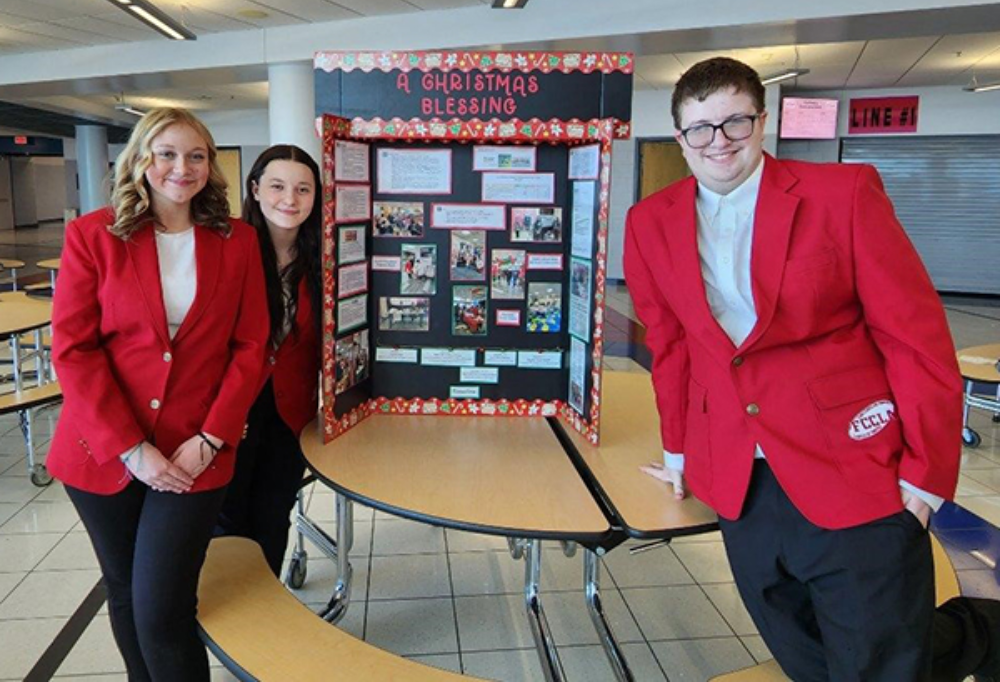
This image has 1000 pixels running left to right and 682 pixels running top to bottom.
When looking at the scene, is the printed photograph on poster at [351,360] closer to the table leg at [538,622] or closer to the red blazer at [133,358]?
the red blazer at [133,358]

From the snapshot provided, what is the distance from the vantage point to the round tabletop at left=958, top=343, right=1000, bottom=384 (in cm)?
446

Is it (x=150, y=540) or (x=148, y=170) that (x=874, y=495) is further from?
(x=148, y=170)

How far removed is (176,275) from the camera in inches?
69.4

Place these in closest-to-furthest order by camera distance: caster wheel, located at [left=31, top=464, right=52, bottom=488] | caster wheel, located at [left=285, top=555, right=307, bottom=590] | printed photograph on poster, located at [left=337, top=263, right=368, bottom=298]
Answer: printed photograph on poster, located at [left=337, top=263, right=368, bottom=298], caster wheel, located at [left=285, top=555, right=307, bottom=590], caster wheel, located at [left=31, top=464, right=52, bottom=488]

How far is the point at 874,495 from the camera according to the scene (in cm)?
138

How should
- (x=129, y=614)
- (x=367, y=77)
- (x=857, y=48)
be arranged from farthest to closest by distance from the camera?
(x=857, y=48) → (x=367, y=77) → (x=129, y=614)

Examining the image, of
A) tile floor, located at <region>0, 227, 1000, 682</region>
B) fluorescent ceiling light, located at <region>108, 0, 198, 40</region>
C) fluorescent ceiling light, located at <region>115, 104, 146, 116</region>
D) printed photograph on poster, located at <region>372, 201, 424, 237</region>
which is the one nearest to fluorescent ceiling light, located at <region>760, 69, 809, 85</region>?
fluorescent ceiling light, located at <region>108, 0, 198, 40</region>

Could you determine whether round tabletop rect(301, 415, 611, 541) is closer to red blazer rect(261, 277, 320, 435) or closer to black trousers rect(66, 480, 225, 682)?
red blazer rect(261, 277, 320, 435)

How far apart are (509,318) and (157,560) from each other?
1183 mm

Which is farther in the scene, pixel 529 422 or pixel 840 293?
pixel 529 422

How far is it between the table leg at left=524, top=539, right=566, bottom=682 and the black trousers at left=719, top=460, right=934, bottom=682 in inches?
36.3

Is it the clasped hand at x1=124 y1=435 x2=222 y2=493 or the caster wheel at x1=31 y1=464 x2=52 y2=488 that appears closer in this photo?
the clasped hand at x1=124 y1=435 x2=222 y2=493

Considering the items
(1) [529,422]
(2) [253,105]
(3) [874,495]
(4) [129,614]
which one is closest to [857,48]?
(1) [529,422]

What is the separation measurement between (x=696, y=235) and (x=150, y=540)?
4.46ft
